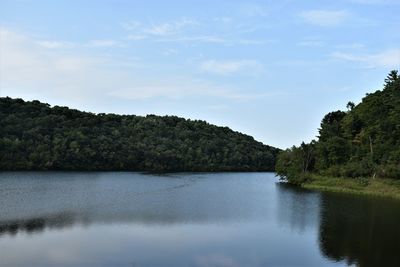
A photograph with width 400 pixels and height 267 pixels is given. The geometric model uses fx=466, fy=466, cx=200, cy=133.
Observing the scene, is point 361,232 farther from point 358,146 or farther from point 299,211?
point 358,146

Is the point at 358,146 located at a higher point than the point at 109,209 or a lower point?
higher

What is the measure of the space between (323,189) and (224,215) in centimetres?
3195

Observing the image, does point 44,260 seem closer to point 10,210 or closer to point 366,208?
point 10,210

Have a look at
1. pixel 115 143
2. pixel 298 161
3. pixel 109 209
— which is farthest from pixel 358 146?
pixel 115 143

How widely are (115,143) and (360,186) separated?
252 ft

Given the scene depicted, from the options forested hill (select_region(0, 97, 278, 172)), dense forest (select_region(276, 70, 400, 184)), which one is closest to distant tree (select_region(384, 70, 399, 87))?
dense forest (select_region(276, 70, 400, 184))

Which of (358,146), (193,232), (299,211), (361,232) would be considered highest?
(358,146)

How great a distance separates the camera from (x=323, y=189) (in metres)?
67.5

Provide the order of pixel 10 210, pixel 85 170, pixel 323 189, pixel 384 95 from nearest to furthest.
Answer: pixel 10 210
pixel 323 189
pixel 384 95
pixel 85 170

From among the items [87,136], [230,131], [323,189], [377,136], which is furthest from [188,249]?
[230,131]

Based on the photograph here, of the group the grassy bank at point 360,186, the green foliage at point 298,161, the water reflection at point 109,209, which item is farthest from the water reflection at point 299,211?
the green foliage at point 298,161

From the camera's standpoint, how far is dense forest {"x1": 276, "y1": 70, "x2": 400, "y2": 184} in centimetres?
6694

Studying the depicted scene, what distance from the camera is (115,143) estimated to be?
125375 mm

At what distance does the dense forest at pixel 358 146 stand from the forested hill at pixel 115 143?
50269 millimetres
